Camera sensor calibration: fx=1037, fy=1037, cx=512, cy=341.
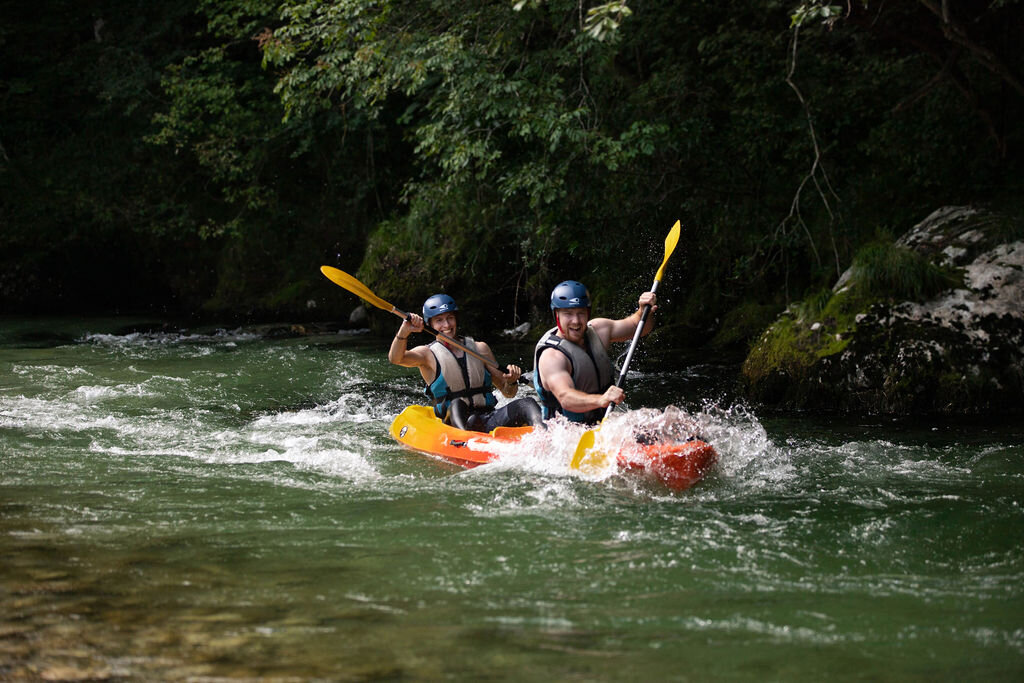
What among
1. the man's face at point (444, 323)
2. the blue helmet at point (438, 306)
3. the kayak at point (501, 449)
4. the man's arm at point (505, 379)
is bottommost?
the kayak at point (501, 449)

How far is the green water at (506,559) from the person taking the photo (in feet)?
10.2

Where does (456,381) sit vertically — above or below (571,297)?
below

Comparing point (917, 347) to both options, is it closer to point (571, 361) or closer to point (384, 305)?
point (571, 361)

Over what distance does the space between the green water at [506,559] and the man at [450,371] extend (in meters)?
0.45

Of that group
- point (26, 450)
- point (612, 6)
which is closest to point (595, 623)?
point (612, 6)

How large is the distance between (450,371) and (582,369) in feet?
3.83

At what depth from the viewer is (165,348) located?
12367mm

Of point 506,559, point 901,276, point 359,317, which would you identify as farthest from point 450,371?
point 359,317

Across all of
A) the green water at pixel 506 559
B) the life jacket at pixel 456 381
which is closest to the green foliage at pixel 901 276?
the green water at pixel 506 559

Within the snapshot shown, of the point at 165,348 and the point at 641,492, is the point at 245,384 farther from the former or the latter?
the point at 641,492

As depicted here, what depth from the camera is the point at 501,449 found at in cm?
589

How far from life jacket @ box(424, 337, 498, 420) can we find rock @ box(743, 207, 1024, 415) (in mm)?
2405

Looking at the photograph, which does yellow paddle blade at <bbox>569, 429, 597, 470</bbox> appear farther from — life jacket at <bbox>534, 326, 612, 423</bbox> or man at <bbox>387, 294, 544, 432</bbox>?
man at <bbox>387, 294, 544, 432</bbox>

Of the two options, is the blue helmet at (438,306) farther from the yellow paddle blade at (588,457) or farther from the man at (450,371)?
the yellow paddle blade at (588,457)
